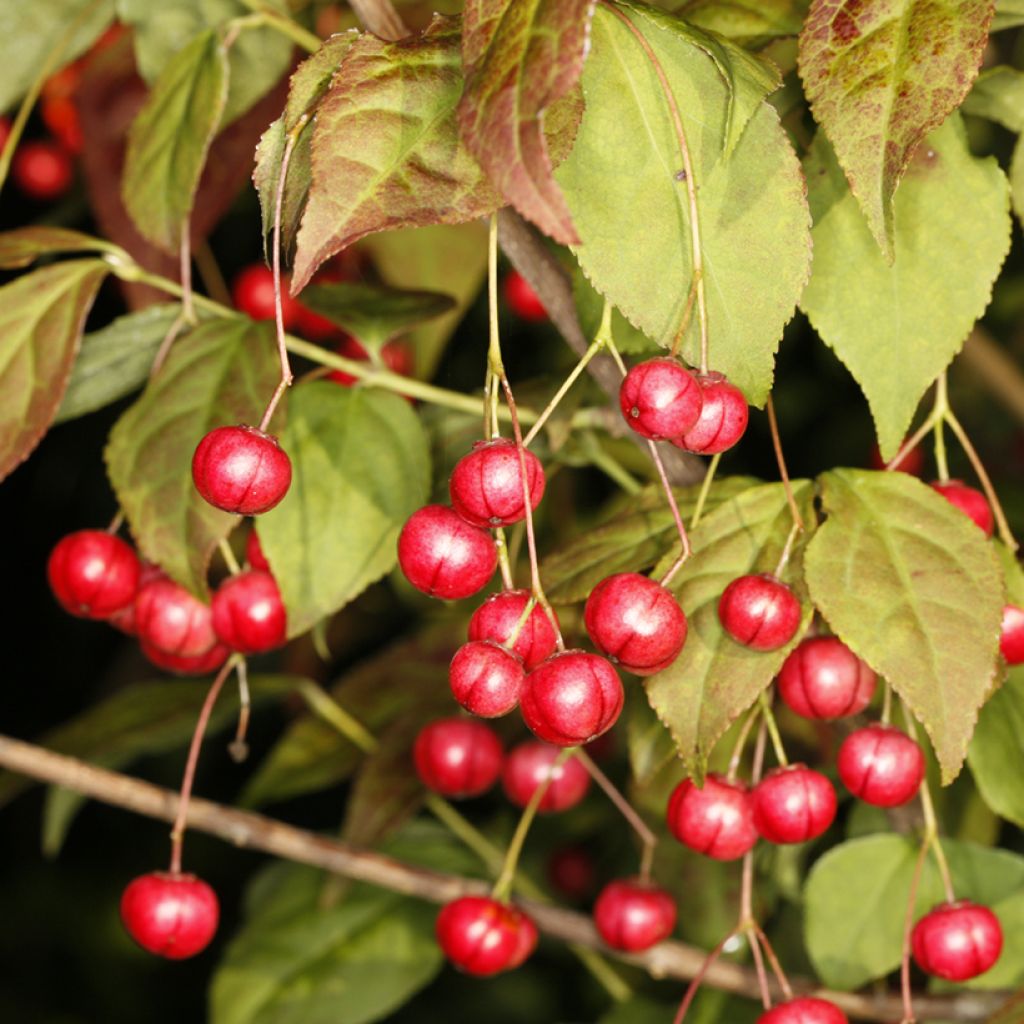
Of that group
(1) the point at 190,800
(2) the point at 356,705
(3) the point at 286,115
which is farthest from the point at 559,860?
A: (3) the point at 286,115

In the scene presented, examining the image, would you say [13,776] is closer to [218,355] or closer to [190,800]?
[190,800]

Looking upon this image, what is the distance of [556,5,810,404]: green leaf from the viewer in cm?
64

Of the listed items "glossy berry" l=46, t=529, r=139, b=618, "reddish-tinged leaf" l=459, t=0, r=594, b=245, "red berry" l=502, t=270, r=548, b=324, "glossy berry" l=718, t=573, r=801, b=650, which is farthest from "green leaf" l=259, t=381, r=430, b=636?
"red berry" l=502, t=270, r=548, b=324

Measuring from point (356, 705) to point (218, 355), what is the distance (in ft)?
1.51

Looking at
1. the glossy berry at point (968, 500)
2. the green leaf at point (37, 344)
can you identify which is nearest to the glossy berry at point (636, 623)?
the glossy berry at point (968, 500)

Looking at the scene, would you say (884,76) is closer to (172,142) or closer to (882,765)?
(882,765)

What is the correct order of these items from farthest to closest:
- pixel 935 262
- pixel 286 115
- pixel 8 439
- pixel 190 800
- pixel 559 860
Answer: pixel 559 860 < pixel 190 800 < pixel 8 439 < pixel 935 262 < pixel 286 115

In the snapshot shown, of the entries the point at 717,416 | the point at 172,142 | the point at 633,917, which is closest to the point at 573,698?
the point at 717,416

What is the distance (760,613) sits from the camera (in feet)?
2.22

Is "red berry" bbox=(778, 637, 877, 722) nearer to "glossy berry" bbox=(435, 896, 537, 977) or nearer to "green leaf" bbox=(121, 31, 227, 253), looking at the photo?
"glossy berry" bbox=(435, 896, 537, 977)

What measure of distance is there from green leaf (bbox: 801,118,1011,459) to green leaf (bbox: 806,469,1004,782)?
0.04 metres

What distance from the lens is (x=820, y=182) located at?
2.40 ft

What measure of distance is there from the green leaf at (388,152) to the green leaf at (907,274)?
205 mm

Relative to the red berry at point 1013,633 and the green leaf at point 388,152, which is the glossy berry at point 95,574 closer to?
the green leaf at point 388,152
